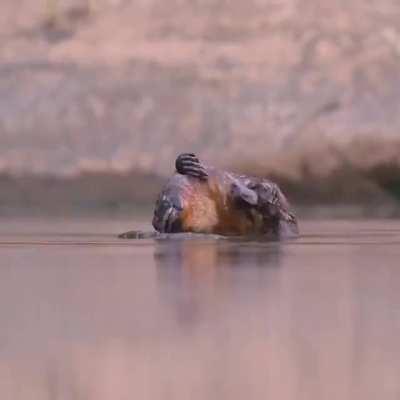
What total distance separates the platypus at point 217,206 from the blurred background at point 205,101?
4.07m

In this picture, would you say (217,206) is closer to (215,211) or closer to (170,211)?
(215,211)

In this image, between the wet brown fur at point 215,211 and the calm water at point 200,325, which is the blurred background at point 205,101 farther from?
the calm water at point 200,325

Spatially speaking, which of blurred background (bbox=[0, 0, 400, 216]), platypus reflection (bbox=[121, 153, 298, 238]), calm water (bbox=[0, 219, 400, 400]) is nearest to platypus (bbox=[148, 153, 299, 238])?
platypus reflection (bbox=[121, 153, 298, 238])

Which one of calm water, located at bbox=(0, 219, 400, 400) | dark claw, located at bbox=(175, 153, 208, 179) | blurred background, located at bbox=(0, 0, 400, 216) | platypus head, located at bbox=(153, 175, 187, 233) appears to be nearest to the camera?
calm water, located at bbox=(0, 219, 400, 400)

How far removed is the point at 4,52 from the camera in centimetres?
1217

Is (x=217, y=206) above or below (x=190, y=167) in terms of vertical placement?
below

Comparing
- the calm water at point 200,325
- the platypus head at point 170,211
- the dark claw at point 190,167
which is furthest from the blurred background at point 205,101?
the calm water at point 200,325

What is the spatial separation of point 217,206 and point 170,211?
21 centimetres

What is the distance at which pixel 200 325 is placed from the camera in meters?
3.12

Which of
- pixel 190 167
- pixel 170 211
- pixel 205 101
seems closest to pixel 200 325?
pixel 170 211

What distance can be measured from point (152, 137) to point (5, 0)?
5.97ft

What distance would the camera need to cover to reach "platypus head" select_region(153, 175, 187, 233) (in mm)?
6973

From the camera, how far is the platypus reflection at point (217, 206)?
702cm

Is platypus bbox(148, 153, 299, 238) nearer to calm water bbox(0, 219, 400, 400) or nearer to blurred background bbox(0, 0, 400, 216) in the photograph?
calm water bbox(0, 219, 400, 400)
